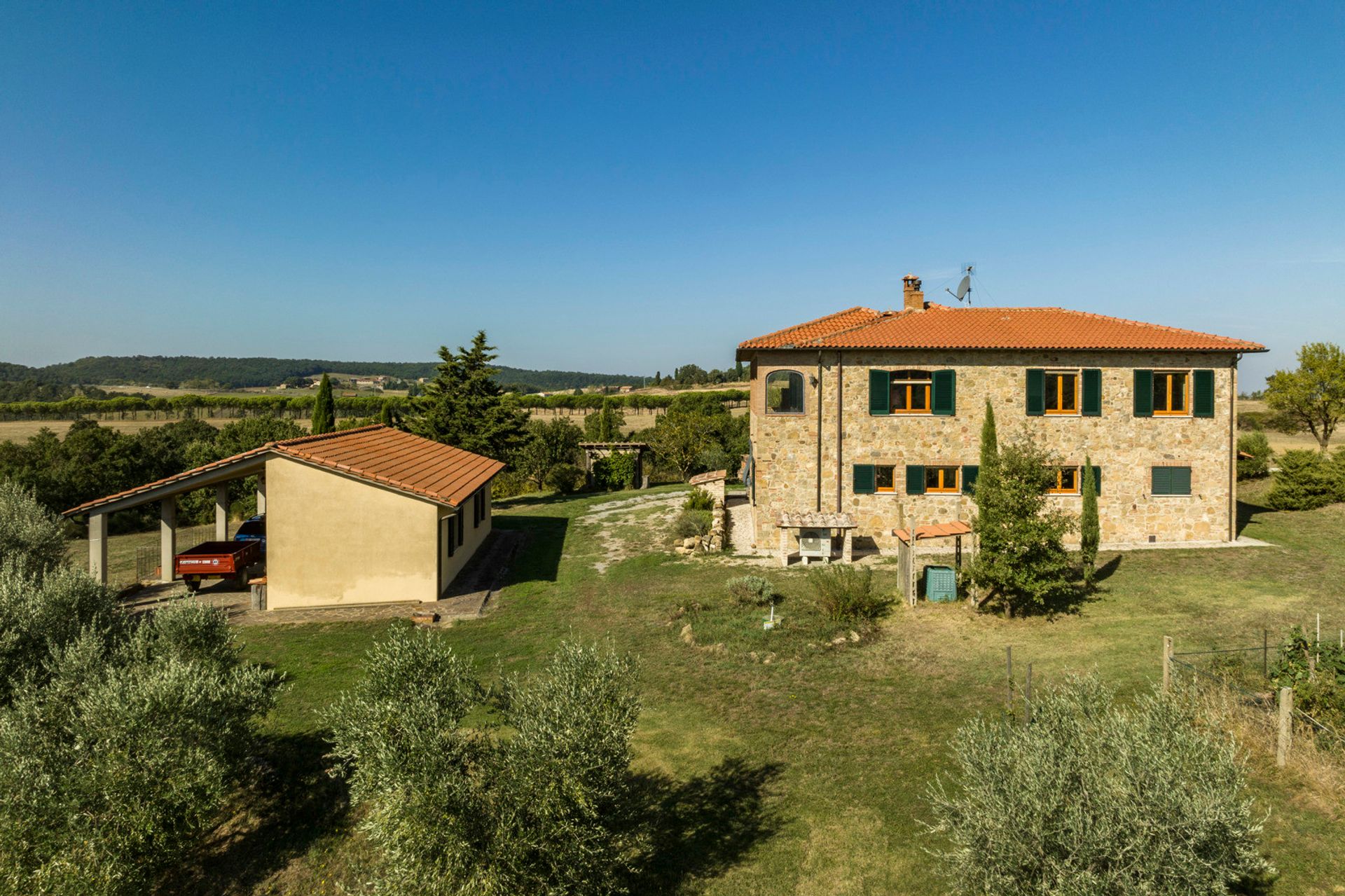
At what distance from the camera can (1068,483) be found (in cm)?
1905

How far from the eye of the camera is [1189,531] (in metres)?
19.0

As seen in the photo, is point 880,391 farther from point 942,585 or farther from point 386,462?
point 386,462

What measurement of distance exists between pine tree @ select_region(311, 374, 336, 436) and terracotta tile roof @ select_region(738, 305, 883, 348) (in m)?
21.4

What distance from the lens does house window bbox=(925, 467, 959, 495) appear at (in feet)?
62.8

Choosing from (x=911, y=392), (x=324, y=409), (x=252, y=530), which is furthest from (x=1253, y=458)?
(x=324, y=409)

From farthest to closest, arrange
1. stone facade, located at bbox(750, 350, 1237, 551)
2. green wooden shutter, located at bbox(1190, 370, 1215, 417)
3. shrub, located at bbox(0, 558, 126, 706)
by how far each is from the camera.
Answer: stone facade, located at bbox(750, 350, 1237, 551)
green wooden shutter, located at bbox(1190, 370, 1215, 417)
shrub, located at bbox(0, 558, 126, 706)

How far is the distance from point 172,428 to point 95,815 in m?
39.5

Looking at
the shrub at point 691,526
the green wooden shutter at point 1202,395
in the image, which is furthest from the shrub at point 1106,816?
the green wooden shutter at point 1202,395

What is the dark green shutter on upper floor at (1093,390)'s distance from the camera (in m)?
18.8

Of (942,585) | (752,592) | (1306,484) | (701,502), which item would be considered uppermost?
(1306,484)

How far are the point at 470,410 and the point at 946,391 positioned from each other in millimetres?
18644

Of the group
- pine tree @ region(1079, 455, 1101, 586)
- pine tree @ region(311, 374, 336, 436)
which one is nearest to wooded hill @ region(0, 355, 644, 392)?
pine tree @ region(311, 374, 336, 436)

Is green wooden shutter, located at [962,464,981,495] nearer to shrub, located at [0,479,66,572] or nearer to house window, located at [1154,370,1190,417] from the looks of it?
house window, located at [1154,370,1190,417]

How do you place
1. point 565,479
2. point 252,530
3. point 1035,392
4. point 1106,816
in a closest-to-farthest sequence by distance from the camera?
point 1106,816 → point 252,530 → point 1035,392 → point 565,479
